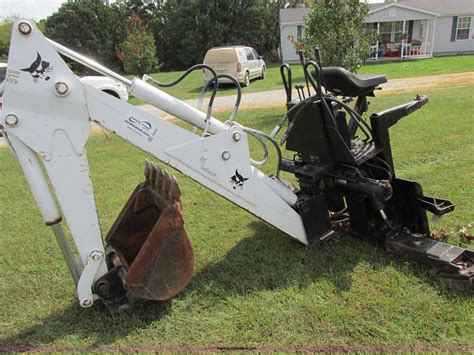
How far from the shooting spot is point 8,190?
239 inches

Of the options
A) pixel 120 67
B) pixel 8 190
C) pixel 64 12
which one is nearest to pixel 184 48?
pixel 120 67

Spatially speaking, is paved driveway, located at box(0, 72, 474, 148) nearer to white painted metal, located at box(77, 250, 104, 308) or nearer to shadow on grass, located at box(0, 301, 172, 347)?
shadow on grass, located at box(0, 301, 172, 347)

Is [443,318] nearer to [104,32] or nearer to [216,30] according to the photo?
[216,30]

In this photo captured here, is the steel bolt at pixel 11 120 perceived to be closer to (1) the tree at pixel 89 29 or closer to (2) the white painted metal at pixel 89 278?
(2) the white painted metal at pixel 89 278

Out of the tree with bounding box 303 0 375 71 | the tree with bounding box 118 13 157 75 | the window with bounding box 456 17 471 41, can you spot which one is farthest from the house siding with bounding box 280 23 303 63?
the tree with bounding box 303 0 375 71

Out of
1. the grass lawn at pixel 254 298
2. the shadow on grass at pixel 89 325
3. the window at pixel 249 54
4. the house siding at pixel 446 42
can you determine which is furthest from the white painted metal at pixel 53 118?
the house siding at pixel 446 42

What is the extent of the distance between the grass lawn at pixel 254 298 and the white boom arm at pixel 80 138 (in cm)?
48

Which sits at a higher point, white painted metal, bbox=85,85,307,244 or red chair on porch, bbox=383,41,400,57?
white painted metal, bbox=85,85,307,244

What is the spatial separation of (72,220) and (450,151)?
17.6 ft

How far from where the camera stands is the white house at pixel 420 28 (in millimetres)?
26531

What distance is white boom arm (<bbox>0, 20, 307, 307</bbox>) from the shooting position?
2.34 meters

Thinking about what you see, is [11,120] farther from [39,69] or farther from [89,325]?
[89,325]

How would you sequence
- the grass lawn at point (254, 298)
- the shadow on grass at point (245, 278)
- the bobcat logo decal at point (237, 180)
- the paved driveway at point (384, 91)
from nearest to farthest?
the grass lawn at point (254, 298) → the shadow on grass at point (245, 278) → the bobcat logo decal at point (237, 180) → the paved driveway at point (384, 91)

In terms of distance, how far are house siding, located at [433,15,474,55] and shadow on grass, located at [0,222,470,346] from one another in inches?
1128
